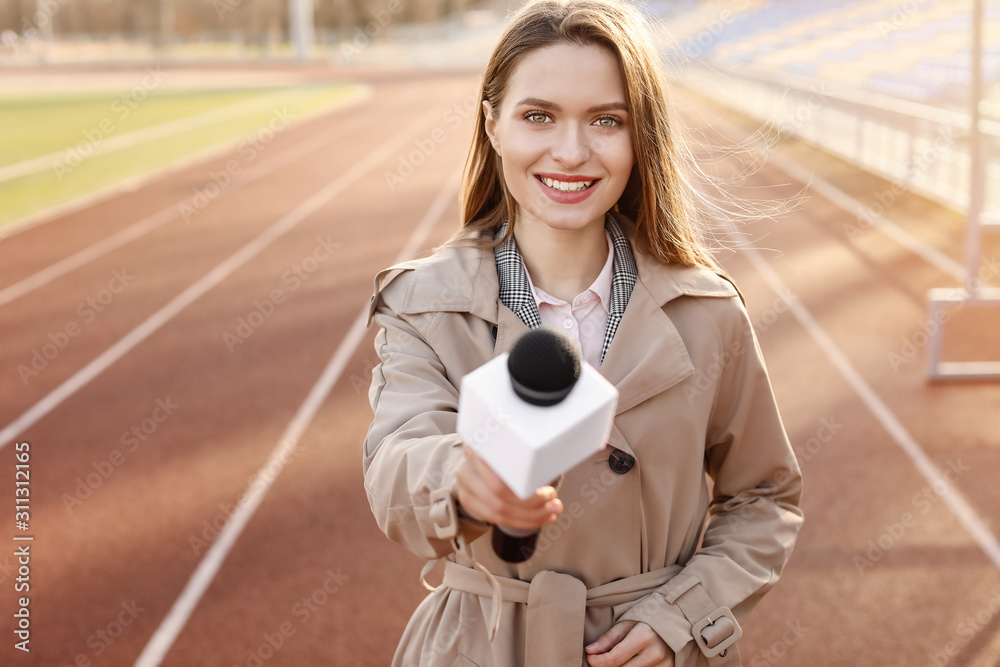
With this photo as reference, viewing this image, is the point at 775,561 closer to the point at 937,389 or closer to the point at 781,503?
the point at 781,503

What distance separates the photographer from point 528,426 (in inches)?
40.3

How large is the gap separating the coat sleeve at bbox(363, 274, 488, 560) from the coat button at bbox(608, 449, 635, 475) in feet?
0.98

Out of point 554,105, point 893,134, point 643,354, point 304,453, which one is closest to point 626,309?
point 643,354

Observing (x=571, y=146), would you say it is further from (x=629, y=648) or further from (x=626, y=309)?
(x=629, y=648)

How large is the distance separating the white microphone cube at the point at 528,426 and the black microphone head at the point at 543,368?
0.06 feet

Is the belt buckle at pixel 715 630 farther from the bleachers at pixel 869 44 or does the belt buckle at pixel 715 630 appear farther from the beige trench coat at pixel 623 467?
the bleachers at pixel 869 44

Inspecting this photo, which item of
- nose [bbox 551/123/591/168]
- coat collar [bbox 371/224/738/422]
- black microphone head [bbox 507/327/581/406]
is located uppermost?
nose [bbox 551/123/591/168]

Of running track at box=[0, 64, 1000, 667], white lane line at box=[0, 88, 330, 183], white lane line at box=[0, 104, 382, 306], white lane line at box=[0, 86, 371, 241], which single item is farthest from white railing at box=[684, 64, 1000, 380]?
white lane line at box=[0, 88, 330, 183]

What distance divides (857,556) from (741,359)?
2.99m

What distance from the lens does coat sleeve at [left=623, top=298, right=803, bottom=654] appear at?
168 centimetres

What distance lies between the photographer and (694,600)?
1.68m

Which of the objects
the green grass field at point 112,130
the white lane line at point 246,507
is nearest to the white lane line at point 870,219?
the white lane line at point 246,507

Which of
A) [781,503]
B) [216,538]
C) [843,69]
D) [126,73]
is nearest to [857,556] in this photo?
[781,503]

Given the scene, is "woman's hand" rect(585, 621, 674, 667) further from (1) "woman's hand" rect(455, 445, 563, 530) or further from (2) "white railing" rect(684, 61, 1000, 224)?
(2) "white railing" rect(684, 61, 1000, 224)
